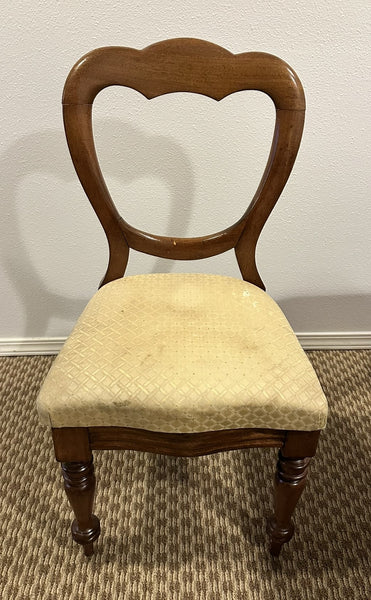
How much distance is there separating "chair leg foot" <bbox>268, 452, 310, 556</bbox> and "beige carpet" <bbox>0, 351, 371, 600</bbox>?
11 centimetres

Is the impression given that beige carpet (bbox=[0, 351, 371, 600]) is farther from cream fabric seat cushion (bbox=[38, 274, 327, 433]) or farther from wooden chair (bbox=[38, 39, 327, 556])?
cream fabric seat cushion (bbox=[38, 274, 327, 433])

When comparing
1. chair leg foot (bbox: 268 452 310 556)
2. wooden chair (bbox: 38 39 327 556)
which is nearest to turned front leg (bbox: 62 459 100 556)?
wooden chair (bbox: 38 39 327 556)

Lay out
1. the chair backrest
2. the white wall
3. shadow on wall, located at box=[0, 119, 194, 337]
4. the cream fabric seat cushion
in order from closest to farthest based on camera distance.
A: the cream fabric seat cushion → the chair backrest → the white wall → shadow on wall, located at box=[0, 119, 194, 337]

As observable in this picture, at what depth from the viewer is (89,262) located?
54.1 inches

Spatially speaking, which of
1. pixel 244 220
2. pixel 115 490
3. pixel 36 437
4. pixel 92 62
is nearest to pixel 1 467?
pixel 36 437

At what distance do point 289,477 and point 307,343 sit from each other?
84 cm

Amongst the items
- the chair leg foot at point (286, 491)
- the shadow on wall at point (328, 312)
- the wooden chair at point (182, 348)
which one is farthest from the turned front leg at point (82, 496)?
the shadow on wall at point (328, 312)

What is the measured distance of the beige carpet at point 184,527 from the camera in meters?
0.90

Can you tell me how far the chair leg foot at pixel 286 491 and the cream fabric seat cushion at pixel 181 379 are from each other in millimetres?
105

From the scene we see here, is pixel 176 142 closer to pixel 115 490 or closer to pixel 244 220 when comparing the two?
pixel 244 220

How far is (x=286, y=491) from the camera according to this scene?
0.80m

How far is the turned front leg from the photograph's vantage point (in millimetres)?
781

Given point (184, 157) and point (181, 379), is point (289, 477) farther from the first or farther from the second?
point (184, 157)

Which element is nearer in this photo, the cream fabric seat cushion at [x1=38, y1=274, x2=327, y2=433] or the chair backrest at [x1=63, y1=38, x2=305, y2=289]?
the cream fabric seat cushion at [x1=38, y1=274, x2=327, y2=433]
